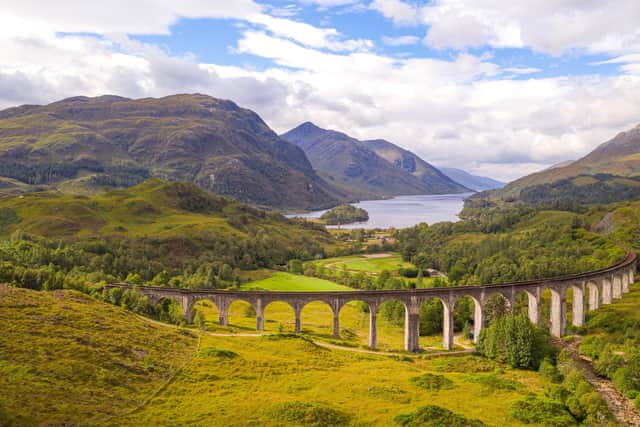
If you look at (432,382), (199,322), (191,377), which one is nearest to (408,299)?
(432,382)

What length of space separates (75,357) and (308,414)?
2277cm

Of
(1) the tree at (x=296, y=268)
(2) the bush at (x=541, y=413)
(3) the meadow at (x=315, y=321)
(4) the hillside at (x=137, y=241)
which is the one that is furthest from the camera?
(1) the tree at (x=296, y=268)

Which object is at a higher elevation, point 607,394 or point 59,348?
point 59,348

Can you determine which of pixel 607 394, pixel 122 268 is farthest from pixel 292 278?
pixel 607 394

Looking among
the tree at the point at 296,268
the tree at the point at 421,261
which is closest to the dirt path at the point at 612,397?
the tree at the point at 421,261

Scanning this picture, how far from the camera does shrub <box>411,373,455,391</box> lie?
4866 cm

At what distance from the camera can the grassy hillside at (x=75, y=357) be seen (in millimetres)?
34094

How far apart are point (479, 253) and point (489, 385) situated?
309ft

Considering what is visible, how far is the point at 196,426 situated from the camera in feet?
113

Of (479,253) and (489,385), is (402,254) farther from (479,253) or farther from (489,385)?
(489,385)

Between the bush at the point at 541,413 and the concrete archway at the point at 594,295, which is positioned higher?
the concrete archway at the point at 594,295

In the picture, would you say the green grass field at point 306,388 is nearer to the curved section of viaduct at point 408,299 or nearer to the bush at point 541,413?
the bush at point 541,413

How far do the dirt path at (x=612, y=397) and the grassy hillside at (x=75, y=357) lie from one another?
1783 inches

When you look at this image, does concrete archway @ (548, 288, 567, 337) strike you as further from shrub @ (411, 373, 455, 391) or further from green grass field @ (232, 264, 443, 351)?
shrub @ (411, 373, 455, 391)
